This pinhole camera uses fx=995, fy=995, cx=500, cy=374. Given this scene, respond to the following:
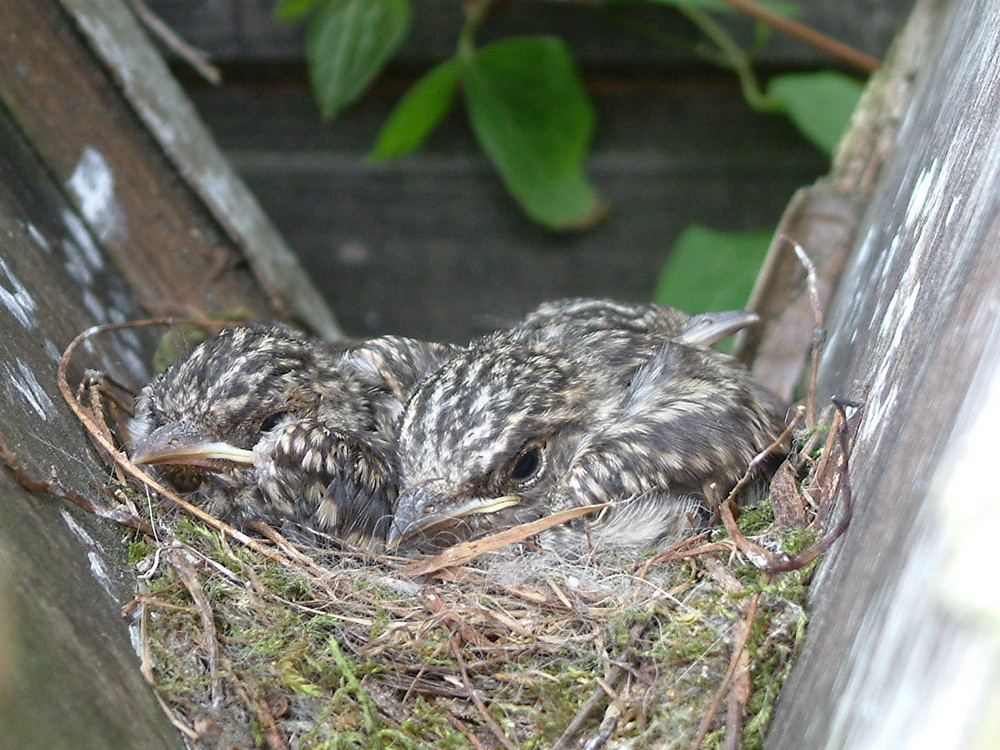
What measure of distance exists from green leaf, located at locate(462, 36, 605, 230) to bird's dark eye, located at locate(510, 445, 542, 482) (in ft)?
5.43

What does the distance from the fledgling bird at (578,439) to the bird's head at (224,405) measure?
0.29 m

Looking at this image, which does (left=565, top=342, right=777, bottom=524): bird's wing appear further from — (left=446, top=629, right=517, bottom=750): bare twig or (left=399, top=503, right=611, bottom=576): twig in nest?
(left=446, top=629, right=517, bottom=750): bare twig

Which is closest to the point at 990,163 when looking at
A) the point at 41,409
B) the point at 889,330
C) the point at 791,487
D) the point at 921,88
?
the point at 889,330

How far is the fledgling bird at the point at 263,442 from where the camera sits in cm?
214

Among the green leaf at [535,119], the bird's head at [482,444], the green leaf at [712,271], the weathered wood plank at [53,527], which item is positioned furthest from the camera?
the green leaf at [535,119]

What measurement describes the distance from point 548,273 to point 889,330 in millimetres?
2630

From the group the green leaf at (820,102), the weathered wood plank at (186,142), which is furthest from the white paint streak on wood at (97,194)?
the green leaf at (820,102)

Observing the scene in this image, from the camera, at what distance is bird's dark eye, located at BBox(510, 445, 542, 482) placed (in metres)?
2.14

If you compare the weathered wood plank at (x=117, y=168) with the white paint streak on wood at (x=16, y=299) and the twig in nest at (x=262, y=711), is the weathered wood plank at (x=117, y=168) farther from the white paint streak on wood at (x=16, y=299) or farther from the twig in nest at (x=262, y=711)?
the twig in nest at (x=262, y=711)

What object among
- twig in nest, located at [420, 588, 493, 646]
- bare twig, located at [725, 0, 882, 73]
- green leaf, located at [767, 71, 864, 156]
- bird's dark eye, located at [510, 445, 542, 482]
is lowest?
twig in nest, located at [420, 588, 493, 646]

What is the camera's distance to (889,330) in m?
1.64

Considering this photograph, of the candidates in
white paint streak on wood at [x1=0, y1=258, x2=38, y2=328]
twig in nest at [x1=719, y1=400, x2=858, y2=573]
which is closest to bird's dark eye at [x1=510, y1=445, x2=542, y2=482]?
twig in nest at [x1=719, y1=400, x2=858, y2=573]

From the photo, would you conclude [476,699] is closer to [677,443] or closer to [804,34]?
[677,443]

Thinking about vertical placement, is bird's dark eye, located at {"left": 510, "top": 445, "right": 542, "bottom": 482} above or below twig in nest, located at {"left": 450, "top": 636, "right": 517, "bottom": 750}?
above
